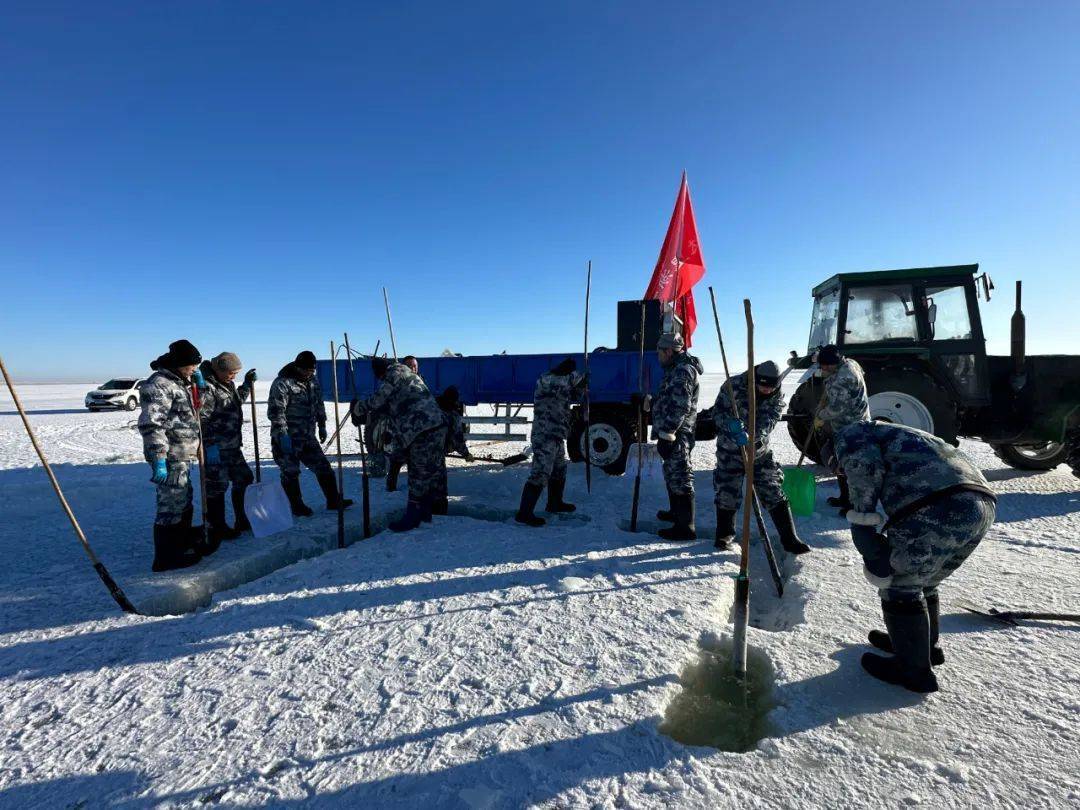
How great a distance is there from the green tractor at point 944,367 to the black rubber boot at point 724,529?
2.48 meters

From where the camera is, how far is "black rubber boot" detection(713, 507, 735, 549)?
12.8 ft

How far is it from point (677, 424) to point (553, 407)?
120 cm

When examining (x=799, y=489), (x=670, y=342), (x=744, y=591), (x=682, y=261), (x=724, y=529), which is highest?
(x=682, y=261)

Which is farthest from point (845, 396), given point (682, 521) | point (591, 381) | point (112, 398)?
point (112, 398)

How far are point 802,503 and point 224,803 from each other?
4283mm

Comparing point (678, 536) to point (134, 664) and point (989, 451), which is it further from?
point (989, 451)

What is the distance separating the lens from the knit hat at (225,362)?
13.9ft

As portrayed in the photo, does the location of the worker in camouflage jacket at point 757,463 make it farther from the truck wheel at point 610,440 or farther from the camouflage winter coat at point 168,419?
the camouflage winter coat at point 168,419

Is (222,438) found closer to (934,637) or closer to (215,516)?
(215,516)

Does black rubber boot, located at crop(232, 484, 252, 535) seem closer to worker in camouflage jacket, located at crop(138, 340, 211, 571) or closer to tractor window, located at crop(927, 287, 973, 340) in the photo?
worker in camouflage jacket, located at crop(138, 340, 211, 571)

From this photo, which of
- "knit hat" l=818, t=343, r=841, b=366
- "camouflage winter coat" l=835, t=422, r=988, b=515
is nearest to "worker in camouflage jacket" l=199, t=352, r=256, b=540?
"camouflage winter coat" l=835, t=422, r=988, b=515

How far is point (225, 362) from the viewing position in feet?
13.9

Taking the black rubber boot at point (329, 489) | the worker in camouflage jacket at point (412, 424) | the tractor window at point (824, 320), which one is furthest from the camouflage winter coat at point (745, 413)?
the black rubber boot at point (329, 489)

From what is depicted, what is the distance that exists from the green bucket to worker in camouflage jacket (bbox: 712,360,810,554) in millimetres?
Answer: 550
